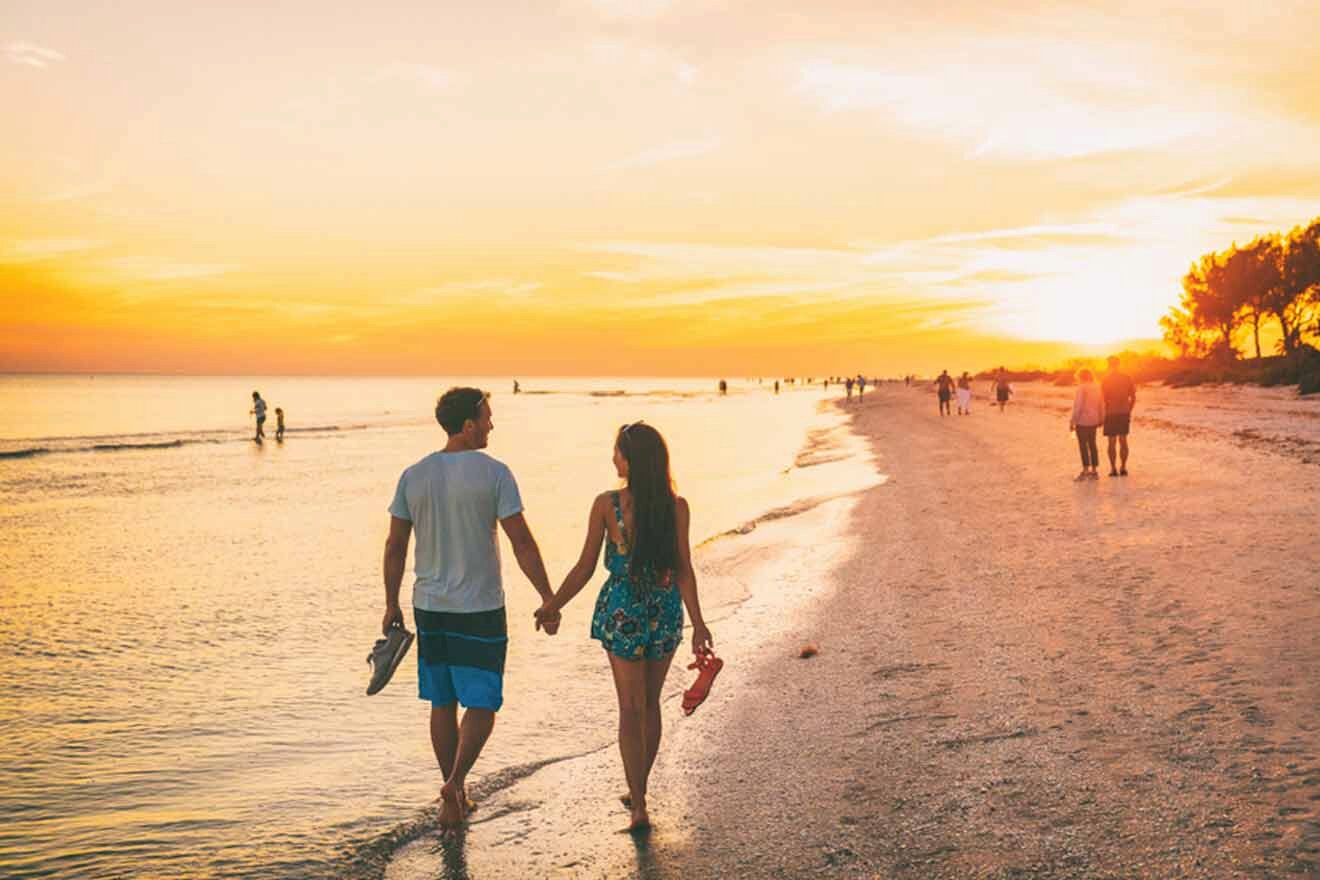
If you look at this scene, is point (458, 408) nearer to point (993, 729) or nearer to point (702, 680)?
point (702, 680)

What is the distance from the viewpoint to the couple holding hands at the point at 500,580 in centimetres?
480

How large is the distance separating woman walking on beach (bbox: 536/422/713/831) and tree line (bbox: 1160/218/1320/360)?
77154mm

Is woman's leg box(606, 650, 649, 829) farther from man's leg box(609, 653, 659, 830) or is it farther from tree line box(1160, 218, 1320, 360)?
tree line box(1160, 218, 1320, 360)

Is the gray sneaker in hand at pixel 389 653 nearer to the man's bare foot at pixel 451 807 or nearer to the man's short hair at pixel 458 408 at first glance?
the man's bare foot at pixel 451 807

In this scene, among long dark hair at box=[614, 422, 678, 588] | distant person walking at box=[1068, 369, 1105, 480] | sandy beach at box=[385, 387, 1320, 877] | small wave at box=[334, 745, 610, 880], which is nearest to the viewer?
sandy beach at box=[385, 387, 1320, 877]

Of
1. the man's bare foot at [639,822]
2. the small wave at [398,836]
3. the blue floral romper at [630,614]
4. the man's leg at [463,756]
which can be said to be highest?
the blue floral romper at [630,614]

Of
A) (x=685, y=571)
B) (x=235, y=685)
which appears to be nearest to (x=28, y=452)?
(x=235, y=685)

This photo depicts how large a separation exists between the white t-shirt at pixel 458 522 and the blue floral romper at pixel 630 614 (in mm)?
570

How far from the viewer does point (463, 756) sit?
5.17 meters

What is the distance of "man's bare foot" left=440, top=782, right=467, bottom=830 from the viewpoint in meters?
5.26

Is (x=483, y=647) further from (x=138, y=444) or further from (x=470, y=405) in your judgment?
(x=138, y=444)

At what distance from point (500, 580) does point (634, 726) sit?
3.40 ft

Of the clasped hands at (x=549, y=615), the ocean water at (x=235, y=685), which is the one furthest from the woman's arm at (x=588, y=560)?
the ocean water at (x=235, y=685)

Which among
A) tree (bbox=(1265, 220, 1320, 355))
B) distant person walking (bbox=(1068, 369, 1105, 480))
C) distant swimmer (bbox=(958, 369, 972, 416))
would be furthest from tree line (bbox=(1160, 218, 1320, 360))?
distant person walking (bbox=(1068, 369, 1105, 480))
